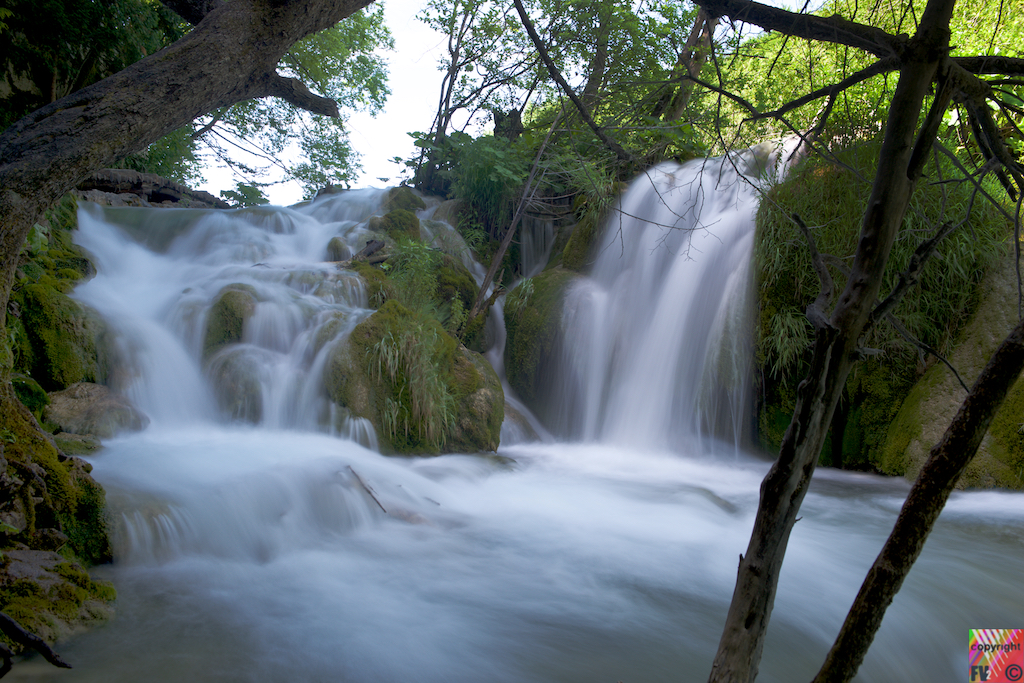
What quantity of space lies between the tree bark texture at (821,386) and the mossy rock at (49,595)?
7.23 feet

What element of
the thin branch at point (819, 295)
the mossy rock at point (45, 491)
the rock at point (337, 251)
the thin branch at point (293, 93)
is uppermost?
the thin branch at point (293, 93)

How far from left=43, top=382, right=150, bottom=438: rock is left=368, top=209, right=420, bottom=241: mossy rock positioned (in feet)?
19.0

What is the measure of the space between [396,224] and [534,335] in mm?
3744

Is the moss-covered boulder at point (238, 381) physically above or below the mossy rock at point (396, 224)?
below

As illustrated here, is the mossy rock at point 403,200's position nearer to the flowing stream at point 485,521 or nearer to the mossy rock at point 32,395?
the flowing stream at point 485,521

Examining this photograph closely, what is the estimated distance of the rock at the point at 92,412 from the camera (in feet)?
14.0

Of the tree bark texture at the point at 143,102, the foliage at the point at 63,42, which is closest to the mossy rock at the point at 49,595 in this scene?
the tree bark texture at the point at 143,102

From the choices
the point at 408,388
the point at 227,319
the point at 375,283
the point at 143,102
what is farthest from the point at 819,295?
the point at 375,283

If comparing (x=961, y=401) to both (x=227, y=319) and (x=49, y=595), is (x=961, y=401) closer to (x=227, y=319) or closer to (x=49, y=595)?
(x=49, y=595)

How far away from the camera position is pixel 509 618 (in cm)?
273

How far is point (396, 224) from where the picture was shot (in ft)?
33.6

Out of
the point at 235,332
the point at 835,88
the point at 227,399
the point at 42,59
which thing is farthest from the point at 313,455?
the point at 42,59

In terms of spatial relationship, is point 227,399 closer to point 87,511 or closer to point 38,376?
point 38,376

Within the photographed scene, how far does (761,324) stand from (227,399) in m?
5.49
